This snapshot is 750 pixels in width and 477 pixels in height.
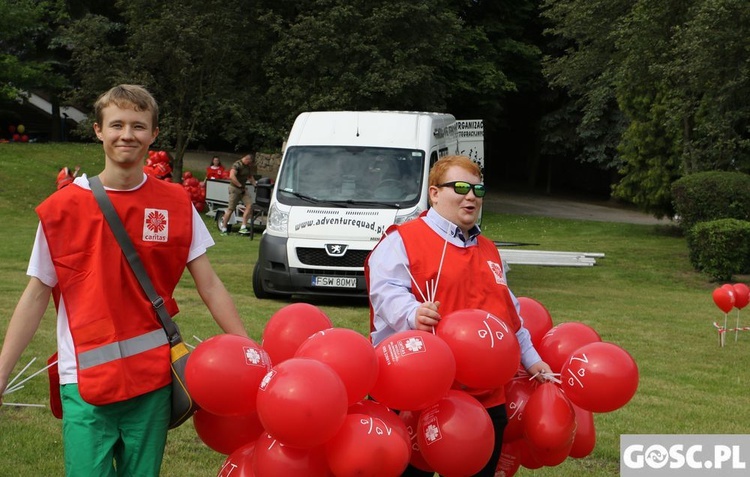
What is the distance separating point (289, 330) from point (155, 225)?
85 cm

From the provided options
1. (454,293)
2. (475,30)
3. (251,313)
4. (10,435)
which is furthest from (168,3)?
(454,293)

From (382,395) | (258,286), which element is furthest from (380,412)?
(258,286)

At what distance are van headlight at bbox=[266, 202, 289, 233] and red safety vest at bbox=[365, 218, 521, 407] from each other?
9635mm

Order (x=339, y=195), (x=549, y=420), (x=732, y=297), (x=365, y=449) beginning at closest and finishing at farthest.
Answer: (x=365, y=449), (x=549, y=420), (x=732, y=297), (x=339, y=195)

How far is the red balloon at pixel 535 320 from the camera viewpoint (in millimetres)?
4965

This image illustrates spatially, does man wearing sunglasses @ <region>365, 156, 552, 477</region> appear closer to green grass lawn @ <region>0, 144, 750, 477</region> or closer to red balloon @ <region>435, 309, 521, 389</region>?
red balloon @ <region>435, 309, 521, 389</region>

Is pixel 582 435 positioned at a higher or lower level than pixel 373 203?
higher

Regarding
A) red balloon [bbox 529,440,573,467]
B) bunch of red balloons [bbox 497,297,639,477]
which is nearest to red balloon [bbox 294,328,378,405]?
bunch of red balloons [bbox 497,297,639,477]

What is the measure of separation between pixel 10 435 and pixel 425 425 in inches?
152

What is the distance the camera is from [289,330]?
14.6ft

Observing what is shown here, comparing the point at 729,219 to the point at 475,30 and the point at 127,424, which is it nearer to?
the point at 127,424

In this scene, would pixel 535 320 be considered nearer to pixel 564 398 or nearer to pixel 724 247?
pixel 564 398

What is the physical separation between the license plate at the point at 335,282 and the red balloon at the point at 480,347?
949cm

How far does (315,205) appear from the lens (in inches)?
555
